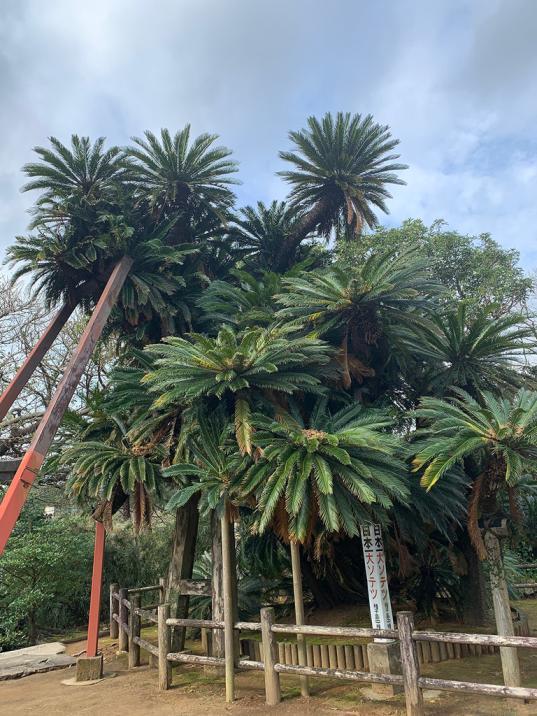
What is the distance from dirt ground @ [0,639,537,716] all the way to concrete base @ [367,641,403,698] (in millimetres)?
265

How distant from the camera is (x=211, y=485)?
23.0 ft

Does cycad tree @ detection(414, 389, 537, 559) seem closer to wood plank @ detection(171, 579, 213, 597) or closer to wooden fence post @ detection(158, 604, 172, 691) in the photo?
wooden fence post @ detection(158, 604, 172, 691)

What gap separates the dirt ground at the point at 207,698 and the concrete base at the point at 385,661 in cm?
26

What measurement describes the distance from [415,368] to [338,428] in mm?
3034

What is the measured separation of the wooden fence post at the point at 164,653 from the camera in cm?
757

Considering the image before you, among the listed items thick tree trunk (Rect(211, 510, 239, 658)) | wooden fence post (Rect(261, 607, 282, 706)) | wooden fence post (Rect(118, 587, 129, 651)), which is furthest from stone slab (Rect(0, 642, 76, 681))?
wooden fence post (Rect(261, 607, 282, 706))

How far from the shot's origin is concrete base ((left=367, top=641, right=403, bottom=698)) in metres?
6.34

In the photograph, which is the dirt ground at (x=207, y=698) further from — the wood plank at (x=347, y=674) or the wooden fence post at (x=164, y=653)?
the wood plank at (x=347, y=674)

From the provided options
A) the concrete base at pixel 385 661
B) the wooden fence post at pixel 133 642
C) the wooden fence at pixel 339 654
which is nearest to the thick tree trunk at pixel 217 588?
the wooden fence at pixel 339 654

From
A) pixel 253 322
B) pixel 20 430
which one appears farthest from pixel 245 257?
pixel 20 430

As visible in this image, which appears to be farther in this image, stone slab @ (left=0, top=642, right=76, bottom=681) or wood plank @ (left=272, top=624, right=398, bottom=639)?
stone slab @ (left=0, top=642, right=76, bottom=681)

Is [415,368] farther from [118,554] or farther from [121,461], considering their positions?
[118,554]

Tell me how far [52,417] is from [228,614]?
4296 millimetres

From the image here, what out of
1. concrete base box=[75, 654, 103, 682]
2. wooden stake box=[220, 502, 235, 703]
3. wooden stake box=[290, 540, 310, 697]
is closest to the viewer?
wooden stake box=[290, 540, 310, 697]
